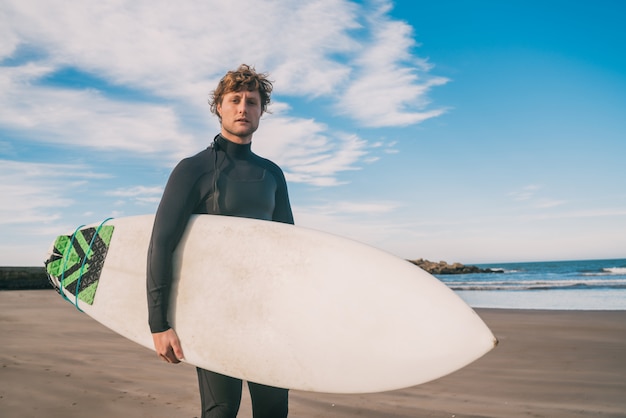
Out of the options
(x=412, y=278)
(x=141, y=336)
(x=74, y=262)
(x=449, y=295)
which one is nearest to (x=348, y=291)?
(x=412, y=278)

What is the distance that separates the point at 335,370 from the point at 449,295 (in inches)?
22.6

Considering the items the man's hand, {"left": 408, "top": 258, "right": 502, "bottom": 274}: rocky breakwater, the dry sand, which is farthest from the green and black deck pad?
{"left": 408, "top": 258, "right": 502, "bottom": 274}: rocky breakwater

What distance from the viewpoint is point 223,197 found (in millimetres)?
1854

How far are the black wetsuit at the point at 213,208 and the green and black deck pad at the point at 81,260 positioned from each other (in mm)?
731

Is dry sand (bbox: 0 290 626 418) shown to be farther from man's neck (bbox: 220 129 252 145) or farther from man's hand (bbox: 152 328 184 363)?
man's neck (bbox: 220 129 252 145)

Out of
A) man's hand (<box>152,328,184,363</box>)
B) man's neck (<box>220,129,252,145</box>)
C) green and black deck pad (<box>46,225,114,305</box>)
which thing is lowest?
man's hand (<box>152,328,184,363</box>)

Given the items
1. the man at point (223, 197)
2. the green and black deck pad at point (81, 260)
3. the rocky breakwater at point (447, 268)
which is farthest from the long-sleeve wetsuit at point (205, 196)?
the rocky breakwater at point (447, 268)

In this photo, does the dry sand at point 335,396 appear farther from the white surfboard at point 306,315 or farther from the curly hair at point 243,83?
the curly hair at point 243,83

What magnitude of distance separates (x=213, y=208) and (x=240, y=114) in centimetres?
39

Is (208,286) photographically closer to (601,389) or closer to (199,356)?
(199,356)

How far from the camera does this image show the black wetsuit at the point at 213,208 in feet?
5.64

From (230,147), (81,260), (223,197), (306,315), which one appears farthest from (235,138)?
(81,260)

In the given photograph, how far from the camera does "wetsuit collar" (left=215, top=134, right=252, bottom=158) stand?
1.93 metres

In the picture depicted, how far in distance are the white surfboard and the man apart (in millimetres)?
60
